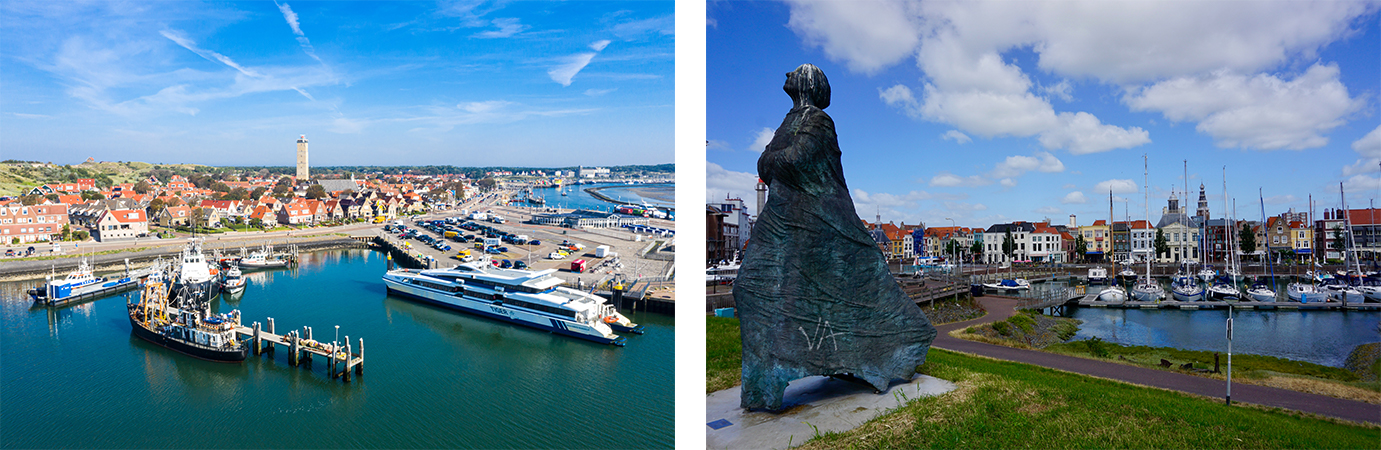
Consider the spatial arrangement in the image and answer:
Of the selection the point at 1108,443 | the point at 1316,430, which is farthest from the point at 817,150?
the point at 1316,430

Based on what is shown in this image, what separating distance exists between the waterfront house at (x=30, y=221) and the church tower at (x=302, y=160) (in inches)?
155

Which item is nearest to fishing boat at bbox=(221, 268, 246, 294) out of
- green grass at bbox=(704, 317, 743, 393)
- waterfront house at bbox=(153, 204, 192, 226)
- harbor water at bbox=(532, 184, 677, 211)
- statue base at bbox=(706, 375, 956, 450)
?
waterfront house at bbox=(153, 204, 192, 226)

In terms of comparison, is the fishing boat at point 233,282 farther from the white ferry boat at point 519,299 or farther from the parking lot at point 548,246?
the white ferry boat at point 519,299

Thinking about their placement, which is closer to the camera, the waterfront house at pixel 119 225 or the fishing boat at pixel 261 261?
the waterfront house at pixel 119 225

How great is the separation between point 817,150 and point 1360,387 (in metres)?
4.91

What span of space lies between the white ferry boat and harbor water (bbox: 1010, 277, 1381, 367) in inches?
343

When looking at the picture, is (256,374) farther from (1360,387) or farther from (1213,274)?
(1213,274)

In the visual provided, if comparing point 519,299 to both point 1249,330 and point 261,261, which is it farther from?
point 1249,330

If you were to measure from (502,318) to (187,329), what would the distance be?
206 inches

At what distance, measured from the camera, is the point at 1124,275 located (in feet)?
66.5

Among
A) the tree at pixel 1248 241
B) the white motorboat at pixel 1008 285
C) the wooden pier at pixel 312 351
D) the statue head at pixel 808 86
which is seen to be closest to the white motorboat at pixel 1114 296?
the white motorboat at pixel 1008 285

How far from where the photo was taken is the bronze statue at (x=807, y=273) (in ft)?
11.9

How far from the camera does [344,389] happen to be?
9.17 metres

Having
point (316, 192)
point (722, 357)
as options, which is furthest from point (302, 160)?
point (722, 357)
